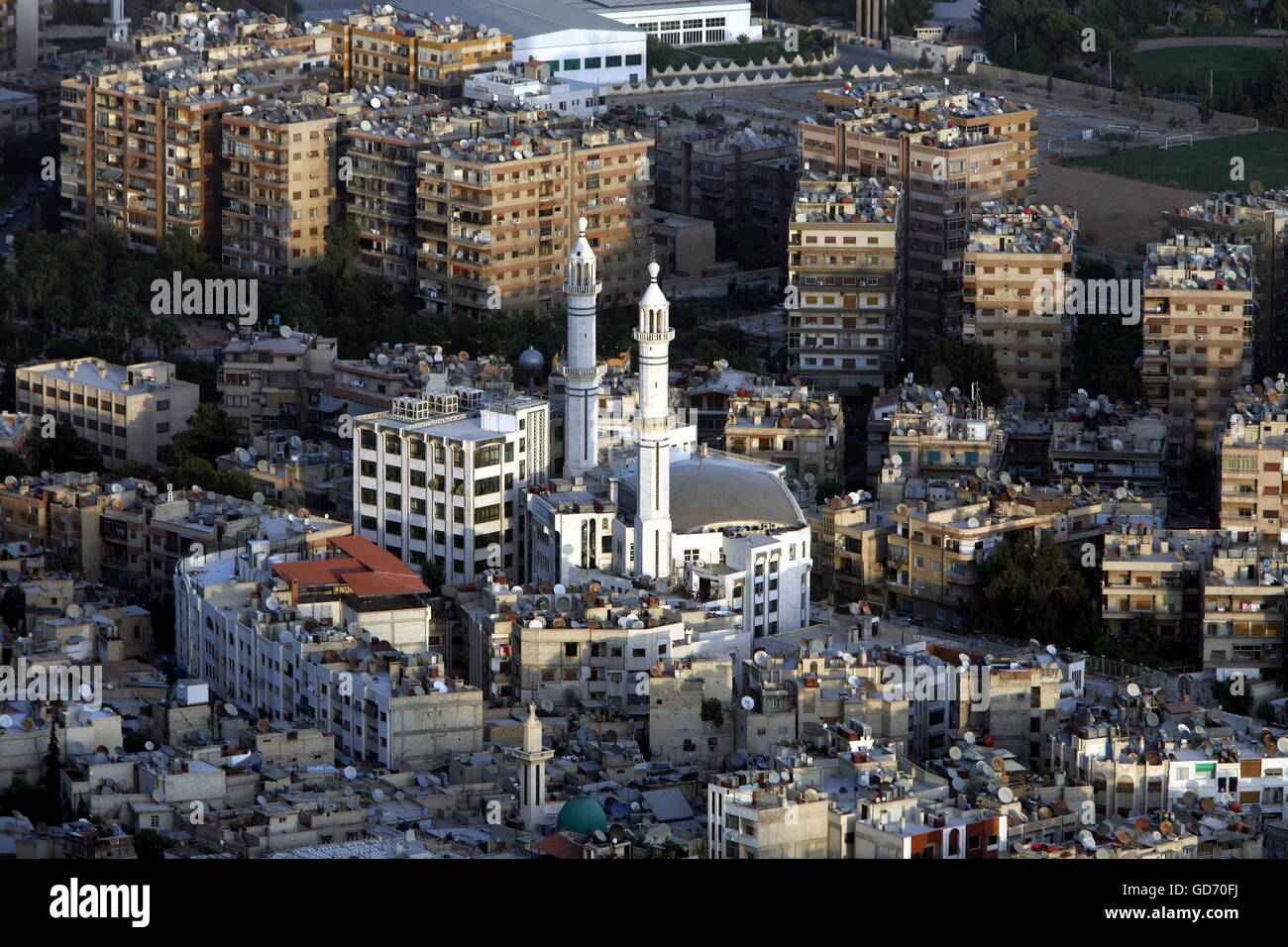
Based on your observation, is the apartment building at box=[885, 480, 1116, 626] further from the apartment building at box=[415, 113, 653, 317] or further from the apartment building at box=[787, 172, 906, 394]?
the apartment building at box=[415, 113, 653, 317]

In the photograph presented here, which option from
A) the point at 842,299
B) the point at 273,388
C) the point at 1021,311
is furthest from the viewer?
the point at 842,299

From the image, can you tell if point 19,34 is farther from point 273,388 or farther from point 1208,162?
point 273,388

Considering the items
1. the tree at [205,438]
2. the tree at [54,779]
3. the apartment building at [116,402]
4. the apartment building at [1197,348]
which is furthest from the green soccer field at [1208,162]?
the tree at [54,779]

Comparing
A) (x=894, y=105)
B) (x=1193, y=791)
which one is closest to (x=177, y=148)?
(x=894, y=105)

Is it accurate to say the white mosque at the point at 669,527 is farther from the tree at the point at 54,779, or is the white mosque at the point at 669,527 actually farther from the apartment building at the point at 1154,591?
the tree at the point at 54,779

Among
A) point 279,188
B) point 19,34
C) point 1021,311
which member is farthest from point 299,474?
point 19,34
